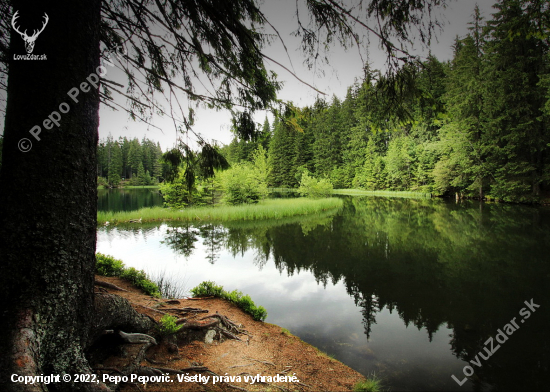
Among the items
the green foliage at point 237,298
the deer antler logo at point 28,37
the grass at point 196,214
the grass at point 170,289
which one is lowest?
the grass at point 170,289

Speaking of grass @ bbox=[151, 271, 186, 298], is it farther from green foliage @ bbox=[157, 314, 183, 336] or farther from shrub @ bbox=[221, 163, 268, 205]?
shrub @ bbox=[221, 163, 268, 205]

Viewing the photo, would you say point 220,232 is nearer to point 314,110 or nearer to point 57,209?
point 314,110

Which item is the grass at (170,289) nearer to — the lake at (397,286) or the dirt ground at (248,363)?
the lake at (397,286)

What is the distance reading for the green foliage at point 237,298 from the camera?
4.04 meters

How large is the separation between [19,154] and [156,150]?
7681cm

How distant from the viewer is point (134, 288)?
4.46 meters

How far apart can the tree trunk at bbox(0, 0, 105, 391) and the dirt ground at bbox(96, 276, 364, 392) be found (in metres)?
0.81

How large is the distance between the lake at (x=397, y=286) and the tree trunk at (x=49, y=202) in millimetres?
3225

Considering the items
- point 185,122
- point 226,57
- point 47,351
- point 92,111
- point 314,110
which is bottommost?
point 47,351

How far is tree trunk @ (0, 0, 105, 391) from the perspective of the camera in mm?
1371

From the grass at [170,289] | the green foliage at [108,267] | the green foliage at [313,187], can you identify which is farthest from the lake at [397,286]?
the green foliage at [313,187]

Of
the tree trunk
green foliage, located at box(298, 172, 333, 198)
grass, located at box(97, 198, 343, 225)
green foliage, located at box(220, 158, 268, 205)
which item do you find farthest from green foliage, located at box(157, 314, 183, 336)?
green foliage, located at box(298, 172, 333, 198)

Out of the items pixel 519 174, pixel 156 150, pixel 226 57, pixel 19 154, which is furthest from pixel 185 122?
pixel 156 150

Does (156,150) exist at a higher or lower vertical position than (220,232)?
higher
